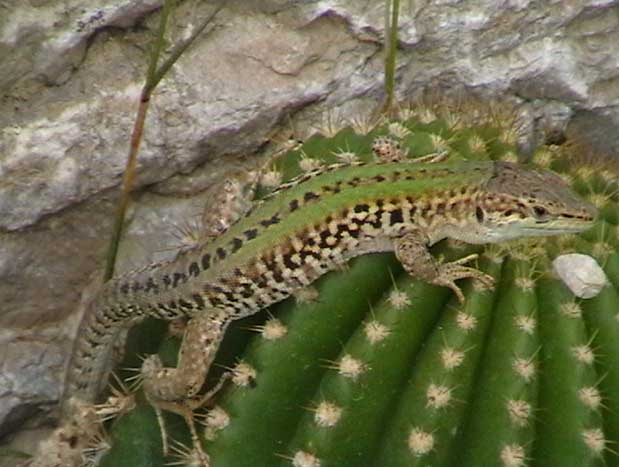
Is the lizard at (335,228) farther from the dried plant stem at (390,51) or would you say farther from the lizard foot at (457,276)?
the dried plant stem at (390,51)

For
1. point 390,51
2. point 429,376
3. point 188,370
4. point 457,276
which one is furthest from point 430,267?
point 390,51

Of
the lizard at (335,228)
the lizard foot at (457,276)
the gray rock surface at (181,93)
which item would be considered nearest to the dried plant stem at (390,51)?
the gray rock surface at (181,93)

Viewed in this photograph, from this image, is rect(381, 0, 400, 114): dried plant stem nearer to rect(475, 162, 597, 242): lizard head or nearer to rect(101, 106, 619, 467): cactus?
rect(475, 162, 597, 242): lizard head

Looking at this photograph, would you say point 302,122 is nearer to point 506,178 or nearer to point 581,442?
point 506,178

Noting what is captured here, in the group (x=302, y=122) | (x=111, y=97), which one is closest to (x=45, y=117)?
(x=111, y=97)

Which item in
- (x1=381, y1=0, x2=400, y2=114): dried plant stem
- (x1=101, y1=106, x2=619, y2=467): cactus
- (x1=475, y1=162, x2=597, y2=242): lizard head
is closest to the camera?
(x1=101, y1=106, x2=619, y2=467): cactus

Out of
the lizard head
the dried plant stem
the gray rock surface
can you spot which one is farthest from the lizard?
the gray rock surface

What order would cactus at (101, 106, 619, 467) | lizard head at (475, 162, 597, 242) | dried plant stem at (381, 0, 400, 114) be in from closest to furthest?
cactus at (101, 106, 619, 467) → lizard head at (475, 162, 597, 242) → dried plant stem at (381, 0, 400, 114)

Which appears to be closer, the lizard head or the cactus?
the cactus

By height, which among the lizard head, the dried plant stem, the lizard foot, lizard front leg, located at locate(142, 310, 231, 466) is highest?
the dried plant stem

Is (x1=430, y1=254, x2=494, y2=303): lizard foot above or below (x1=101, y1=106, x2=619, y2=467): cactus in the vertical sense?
above
